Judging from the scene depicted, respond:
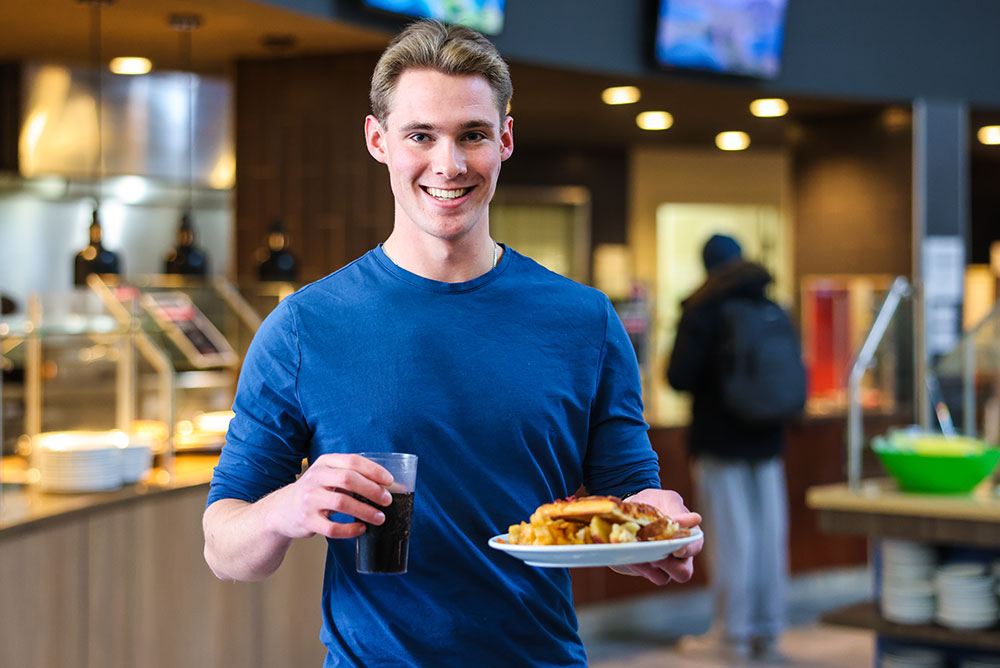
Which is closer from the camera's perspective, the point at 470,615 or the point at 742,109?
the point at 470,615

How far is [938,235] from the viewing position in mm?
7324

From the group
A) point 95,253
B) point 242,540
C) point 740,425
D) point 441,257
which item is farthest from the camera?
point 740,425

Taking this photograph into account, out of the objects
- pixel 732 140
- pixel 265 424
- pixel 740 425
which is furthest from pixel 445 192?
pixel 732 140

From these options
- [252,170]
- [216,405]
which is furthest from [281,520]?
[252,170]

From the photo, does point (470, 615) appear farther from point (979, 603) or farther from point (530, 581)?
point (979, 603)

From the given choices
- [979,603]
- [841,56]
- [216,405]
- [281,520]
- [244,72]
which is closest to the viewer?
[281,520]

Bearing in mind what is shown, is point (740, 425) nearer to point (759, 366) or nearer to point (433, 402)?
point (759, 366)

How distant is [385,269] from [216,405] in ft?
13.0

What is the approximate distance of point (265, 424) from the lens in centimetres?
162

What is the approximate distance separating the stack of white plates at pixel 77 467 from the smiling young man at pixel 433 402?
7.56 ft

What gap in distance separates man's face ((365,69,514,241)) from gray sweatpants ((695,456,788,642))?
4041mm

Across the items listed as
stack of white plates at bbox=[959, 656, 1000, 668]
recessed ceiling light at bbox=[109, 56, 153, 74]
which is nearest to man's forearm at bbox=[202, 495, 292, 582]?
stack of white plates at bbox=[959, 656, 1000, 668]

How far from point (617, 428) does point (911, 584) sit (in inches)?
106

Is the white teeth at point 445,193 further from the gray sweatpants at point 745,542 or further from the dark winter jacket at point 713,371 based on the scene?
the gray sweatpants at point 745,542
